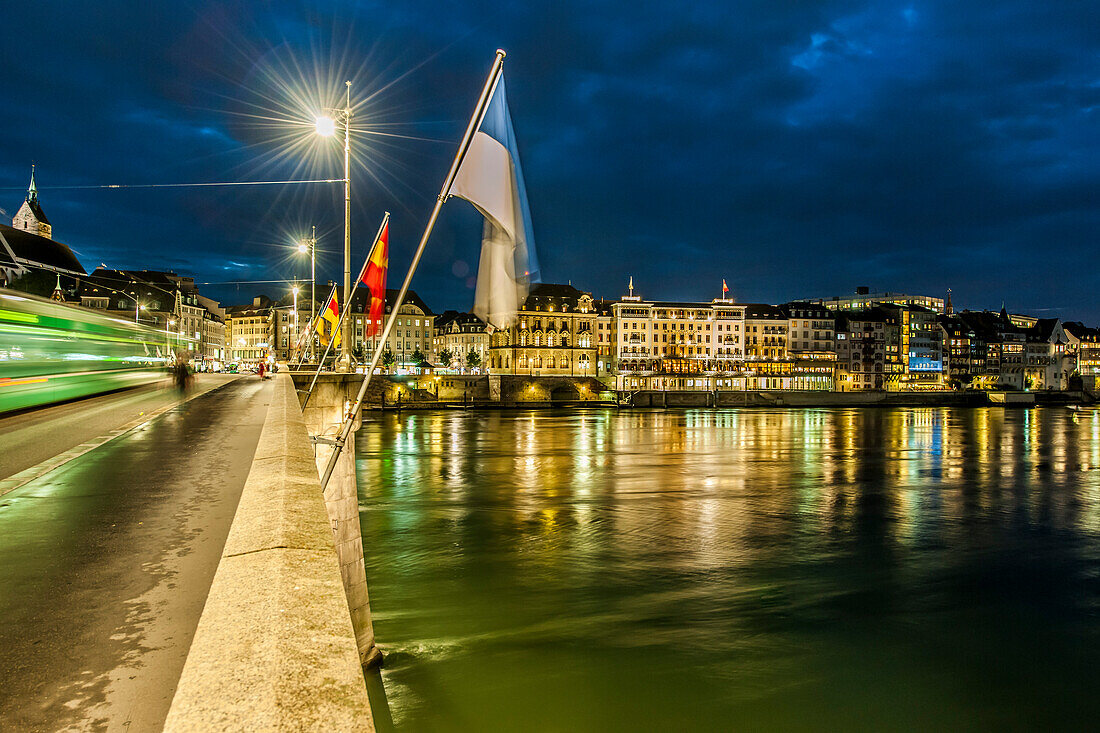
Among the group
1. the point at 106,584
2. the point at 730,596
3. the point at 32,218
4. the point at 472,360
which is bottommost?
the point at 730,596

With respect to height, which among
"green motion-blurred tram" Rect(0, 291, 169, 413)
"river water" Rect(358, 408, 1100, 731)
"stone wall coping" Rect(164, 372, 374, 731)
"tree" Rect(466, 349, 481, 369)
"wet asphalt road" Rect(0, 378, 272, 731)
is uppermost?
"tree" Rect(466, 349, 481, 369)

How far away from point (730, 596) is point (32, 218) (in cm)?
14633

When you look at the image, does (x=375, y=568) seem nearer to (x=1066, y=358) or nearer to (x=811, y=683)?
(x=811, y=683)

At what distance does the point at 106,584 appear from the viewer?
4766 millimetres

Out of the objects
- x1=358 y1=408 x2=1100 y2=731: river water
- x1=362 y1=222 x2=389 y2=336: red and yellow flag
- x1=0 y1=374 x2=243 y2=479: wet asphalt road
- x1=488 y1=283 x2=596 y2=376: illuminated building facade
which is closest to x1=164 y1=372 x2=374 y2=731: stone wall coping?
x1=0 y1=374 x2=243 y2=479: wet asphalt road

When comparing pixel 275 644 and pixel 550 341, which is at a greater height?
pixel 550 341

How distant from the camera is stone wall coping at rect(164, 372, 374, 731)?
220 centimetres

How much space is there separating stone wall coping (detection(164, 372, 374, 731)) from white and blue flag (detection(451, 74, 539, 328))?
4.27m

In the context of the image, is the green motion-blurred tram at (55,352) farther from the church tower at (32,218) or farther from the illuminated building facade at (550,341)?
the church tower at (32,218)

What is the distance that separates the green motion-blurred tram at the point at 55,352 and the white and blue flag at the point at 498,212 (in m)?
15.8

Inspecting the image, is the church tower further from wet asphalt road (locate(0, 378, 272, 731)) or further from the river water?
wet asphalt road (locate(0, 378, 272, 731))

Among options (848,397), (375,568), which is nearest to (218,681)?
(375,568)

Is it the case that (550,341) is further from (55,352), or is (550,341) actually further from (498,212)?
(498,212)

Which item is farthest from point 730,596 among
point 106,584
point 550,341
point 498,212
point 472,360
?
point 472,360
